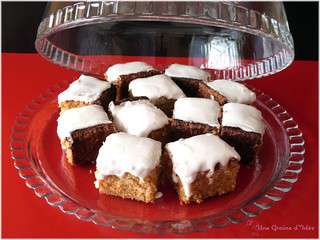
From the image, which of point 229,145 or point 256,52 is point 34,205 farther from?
point 256,52

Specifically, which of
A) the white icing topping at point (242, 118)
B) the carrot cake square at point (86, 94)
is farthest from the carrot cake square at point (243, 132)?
Result: the carrot cake square at point (86, 94)

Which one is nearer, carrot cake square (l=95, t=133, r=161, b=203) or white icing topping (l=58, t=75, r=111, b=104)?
carrot cake square (l=95, t=133, r=161, b=203)

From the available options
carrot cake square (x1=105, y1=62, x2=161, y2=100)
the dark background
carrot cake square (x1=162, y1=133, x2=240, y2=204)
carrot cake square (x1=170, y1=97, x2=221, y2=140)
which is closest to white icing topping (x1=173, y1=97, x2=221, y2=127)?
carrot cake square (x1=170, y1=97, x2=221, y2=140)

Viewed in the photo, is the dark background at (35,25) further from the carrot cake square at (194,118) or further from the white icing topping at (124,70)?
the carrot cake square at (194,118)

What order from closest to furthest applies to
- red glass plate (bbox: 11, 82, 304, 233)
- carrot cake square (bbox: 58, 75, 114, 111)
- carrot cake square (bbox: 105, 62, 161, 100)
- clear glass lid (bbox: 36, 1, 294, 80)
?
red glass plate (bbox: 11, 82, 304, 233), carrot cake square (bbox: 58, 75, 114, 111), carrot cake square (bbox: 105, 62, 161, 100), clear glass lid (bbox: 36, 1, 294, 80)

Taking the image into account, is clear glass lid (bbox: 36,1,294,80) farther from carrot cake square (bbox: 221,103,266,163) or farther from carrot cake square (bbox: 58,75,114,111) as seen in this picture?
carrot cake square (bbox: 221,103,266,163)

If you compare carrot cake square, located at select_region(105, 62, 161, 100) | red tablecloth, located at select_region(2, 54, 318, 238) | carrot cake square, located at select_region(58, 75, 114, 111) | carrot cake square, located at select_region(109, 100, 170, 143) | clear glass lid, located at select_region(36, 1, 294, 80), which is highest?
clear glass lid, located at select_region(36, 1, 294, 80)
